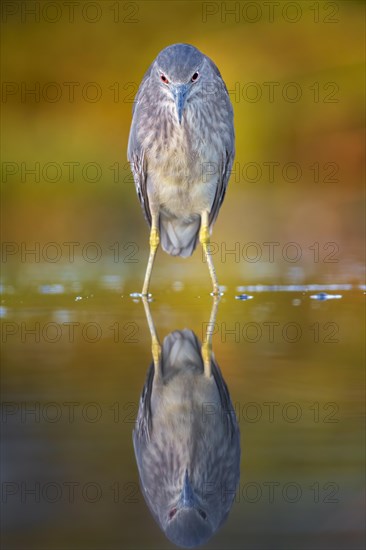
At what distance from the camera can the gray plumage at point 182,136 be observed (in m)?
4.64

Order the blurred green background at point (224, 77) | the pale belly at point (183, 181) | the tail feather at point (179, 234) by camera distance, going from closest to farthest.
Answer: the pale belly at point (183, 181) → the tail feather at point (179, 234) → the blurred green background at point (224, 77)

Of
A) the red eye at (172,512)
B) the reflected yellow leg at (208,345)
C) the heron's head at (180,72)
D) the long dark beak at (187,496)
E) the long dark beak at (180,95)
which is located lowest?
the red eye at (172,512)

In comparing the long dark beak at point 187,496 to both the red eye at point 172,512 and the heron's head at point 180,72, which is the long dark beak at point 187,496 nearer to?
the red eye at point 172,512

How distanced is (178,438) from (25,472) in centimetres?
38

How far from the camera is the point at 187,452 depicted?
1996 mm

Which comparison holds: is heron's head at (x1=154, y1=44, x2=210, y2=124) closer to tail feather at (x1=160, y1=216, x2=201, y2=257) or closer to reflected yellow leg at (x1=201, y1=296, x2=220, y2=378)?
tail feather at (x1=160, y1=216, x2=201, y2=257)

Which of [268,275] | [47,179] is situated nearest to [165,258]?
[268,275]

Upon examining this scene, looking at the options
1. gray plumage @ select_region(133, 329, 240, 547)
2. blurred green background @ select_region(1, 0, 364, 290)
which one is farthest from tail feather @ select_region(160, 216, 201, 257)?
blurred green background @ select_region(1, 0, 364, 290)

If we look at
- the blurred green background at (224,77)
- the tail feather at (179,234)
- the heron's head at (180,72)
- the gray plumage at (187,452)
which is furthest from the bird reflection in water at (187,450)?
the blurred green background at (224,77)

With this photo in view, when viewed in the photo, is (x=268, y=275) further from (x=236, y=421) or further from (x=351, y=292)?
(x=236, y=421)

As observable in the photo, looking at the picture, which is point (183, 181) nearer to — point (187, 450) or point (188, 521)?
point (187, 450)

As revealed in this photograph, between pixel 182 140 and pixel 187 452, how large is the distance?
296 centimetres

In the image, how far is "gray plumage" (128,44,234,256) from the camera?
15.2ft

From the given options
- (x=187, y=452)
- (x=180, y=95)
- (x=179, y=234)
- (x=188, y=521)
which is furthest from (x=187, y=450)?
(x=179, y=234)
